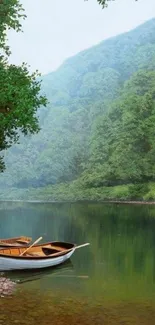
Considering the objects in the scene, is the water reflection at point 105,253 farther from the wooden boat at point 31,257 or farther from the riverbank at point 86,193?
the riverbank at point 86,193

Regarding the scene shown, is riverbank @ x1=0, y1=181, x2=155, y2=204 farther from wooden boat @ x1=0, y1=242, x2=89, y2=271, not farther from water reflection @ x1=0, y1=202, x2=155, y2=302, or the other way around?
wooden boat @ x1=0, y1=242, x2=89, y2=271

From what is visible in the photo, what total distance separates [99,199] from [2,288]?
306 ft

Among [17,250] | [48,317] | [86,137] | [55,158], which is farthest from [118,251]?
[86,137]

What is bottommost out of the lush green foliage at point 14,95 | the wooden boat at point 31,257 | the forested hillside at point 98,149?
Result: the wooden boat at point 31,257

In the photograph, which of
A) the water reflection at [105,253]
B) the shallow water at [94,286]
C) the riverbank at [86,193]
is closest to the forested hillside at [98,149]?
the riverbank at [86,193]

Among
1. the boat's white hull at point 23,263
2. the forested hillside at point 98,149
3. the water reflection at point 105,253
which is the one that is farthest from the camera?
the forested hillside at point 98,149

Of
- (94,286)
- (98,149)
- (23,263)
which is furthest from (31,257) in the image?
(98,149)

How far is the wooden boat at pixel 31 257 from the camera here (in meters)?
27.7

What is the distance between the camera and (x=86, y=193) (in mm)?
121812

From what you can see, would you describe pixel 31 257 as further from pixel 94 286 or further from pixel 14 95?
pixel 14 95

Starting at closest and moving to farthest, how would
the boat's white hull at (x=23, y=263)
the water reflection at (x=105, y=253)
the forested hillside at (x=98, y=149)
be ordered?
the water reflection at (x=105, y=253) → the boat's white hull at (x=23, y=263) → the forested hillside at (x=98, y=149)

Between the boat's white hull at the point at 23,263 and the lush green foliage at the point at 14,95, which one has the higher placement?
the lush green foliage at the point at 14,95

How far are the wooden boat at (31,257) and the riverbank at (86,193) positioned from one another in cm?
7102

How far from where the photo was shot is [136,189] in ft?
359
